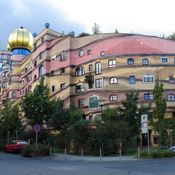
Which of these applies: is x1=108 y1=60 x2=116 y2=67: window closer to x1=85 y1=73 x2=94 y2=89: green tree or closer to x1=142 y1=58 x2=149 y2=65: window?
x1=85 y1=73 x2=94 y2=89: green tree

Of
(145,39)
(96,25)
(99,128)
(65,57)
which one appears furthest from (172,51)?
(96,25)

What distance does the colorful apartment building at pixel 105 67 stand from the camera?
53844 millimetres

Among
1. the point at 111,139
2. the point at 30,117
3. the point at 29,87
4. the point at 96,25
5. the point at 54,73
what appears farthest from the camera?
the point at 96,25

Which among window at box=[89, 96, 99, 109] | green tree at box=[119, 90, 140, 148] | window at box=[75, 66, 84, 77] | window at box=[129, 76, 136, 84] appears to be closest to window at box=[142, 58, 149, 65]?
window at box=[129, 76, 136, 84]

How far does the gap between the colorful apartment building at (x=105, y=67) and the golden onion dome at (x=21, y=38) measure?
10536 mm

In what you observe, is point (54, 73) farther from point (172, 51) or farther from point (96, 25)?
point (96, 25)

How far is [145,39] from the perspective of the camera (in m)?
56.2

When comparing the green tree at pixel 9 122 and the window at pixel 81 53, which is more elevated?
the window at pixel 81 53

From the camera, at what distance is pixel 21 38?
247ft

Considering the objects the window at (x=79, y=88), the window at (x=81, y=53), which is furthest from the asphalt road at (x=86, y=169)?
the window at (x=81, y=53)

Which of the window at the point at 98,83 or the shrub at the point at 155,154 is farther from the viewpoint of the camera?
the window at the point at 98,83

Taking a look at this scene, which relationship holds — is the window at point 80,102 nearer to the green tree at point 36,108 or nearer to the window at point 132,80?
the window at point 132,80

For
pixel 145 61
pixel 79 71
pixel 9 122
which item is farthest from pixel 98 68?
pixel 9 122

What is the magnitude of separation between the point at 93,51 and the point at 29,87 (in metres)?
17.7
